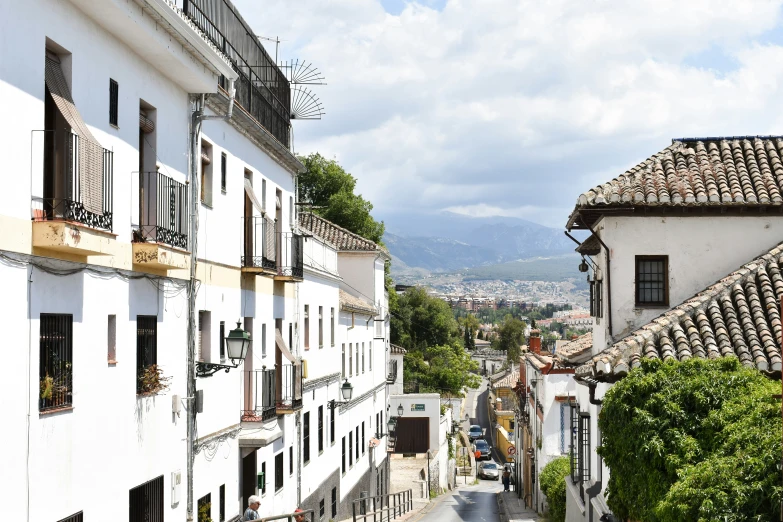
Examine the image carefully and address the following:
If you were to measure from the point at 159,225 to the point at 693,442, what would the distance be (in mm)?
8041

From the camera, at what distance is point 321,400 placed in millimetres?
28188

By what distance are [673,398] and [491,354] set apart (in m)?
147

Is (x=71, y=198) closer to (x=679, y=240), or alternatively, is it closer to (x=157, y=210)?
(x=157, y=210)

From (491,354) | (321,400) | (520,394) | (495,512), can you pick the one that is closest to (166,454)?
(321,400)

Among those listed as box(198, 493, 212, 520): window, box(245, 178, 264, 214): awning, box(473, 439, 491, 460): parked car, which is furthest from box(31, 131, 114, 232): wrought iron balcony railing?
box(473, 439, 491, 460): parked car

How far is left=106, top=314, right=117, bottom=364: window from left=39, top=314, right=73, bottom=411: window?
137 centimetres

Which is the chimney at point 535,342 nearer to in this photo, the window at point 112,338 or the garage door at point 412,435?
the garage door at point 412,435

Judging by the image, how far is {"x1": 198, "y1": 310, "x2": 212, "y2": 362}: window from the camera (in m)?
17.0

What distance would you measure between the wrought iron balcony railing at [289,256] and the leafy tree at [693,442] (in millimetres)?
10423

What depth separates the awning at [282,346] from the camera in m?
22.1

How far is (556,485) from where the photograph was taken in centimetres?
3167

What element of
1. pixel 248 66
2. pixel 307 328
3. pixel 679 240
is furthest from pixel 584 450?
pixel 248 66

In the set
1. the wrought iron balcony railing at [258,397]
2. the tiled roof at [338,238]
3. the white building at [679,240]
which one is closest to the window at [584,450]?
the white building at [679,240]

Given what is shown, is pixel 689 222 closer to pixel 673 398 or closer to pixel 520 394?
pixel 673 398
